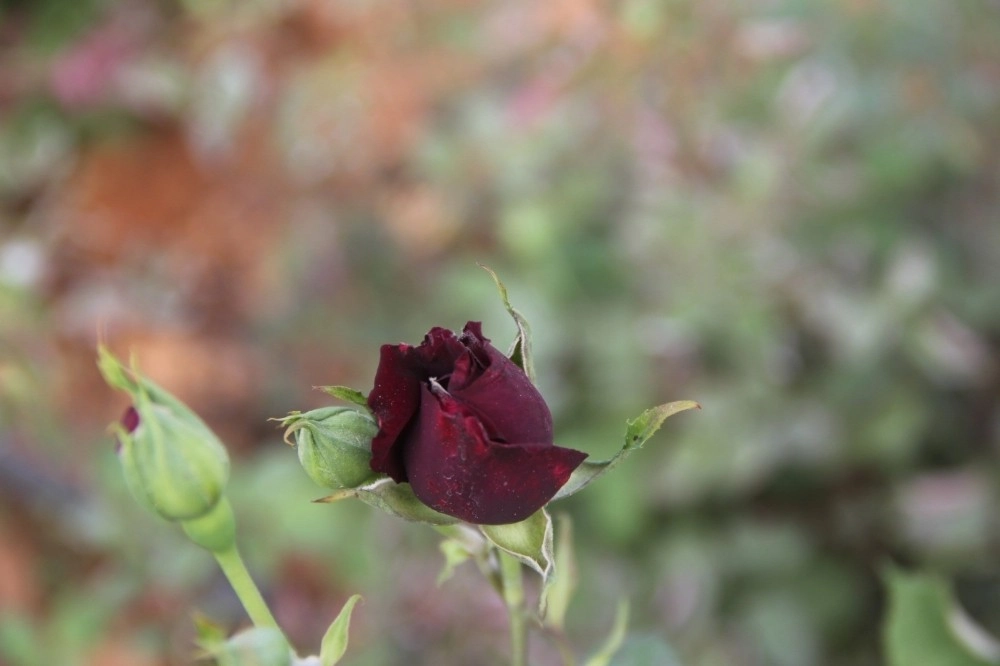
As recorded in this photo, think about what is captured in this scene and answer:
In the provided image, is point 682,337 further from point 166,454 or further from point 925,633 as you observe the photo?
point 166,454

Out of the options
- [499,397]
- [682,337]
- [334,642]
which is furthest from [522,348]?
[682,337]

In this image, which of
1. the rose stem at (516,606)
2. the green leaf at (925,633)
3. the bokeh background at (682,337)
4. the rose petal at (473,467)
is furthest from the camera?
the bokeh background at (682,337)

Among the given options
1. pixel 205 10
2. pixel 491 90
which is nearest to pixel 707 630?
pixel 491 90

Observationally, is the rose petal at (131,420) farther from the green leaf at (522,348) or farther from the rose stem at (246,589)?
the green leaf at (522,348)

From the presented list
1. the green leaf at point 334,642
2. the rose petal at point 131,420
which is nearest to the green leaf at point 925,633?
the green leaf at point 334,642

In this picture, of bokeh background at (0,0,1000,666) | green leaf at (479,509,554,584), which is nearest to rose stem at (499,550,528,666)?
green leaf at (479,509,554,584)

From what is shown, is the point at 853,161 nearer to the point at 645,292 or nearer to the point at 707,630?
the point at 645,292
